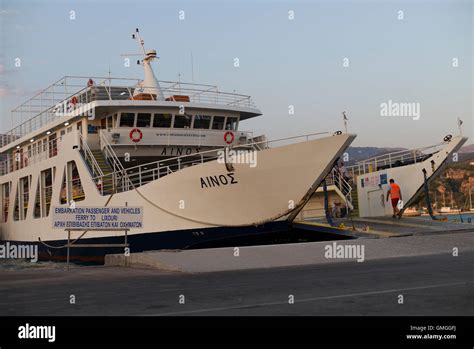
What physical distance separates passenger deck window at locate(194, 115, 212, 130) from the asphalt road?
10.3 m

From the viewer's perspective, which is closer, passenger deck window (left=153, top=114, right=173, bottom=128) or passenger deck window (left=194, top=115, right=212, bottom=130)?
passenger deck window (left=153, top=114, right=173, bottom=128)

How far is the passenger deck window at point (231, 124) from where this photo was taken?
914 inches

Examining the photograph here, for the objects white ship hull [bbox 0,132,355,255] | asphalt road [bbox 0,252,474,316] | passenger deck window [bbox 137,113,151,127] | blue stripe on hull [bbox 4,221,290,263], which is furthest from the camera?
passenger deck window [bbox 137,113,151,127]

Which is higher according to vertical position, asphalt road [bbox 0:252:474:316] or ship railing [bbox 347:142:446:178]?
ship railing [bbox 347:142:446:178]

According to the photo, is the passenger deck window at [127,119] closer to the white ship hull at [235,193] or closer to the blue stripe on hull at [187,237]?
the white ship hull at [235,193]

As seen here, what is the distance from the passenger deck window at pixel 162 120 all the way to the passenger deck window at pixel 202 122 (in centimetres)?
99

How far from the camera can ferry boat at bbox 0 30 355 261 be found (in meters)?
16.4

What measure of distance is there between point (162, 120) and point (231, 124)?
2.91m

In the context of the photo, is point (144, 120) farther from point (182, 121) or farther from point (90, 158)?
point (90, 158)

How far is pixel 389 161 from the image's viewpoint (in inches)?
942

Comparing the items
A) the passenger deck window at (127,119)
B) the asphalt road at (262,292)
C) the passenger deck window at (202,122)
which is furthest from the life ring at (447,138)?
the passenger deck window at (127,119)

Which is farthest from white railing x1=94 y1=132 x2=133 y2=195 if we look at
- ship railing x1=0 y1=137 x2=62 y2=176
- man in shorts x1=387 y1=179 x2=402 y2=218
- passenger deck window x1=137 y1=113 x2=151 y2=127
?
man in shorts x1=387 y1=179 x2=402 y2=218

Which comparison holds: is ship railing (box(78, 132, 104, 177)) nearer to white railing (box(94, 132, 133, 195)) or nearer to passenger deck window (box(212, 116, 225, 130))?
white railing (box(94, 132, 133, 195))

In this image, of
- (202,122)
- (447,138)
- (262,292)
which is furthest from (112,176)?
(262,292)
